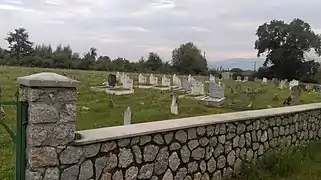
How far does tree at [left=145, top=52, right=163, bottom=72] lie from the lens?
50844mm

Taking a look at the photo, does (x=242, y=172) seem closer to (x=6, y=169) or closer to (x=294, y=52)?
(x=6, y=169)

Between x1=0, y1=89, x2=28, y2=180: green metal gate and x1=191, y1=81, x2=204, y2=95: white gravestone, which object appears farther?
x1=191, y1=81, x2=204, y2=95: white gravestone

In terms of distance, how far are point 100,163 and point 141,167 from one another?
1.84 feet

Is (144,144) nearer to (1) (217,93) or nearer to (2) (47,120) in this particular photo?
(2) (47,120)

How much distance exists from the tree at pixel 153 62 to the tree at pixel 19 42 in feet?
56.7

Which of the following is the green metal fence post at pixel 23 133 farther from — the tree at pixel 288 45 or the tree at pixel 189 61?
the tree at pixel 288 45

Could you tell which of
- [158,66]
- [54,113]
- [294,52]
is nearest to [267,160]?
[54,113]

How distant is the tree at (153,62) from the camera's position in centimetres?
5084

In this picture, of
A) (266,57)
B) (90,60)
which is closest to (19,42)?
(90,60)

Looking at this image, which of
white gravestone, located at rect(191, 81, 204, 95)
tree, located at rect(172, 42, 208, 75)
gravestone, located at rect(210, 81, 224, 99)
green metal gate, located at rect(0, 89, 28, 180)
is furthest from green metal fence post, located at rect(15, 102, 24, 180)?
tree, located at rect(172, 42, 208, 75)

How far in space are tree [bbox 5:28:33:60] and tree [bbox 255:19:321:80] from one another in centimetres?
3412

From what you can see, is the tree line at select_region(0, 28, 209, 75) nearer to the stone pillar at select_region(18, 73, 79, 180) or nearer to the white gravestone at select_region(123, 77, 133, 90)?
the white gravestone at select_region(123, 77, 133, 90)

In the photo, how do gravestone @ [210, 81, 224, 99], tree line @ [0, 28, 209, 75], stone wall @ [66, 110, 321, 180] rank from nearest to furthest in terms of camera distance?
stone wall @ [66, 110, 321, 180] → gravestone @ [210, 81, 224, 99] → tree line @ [0, 28, 209, 75]

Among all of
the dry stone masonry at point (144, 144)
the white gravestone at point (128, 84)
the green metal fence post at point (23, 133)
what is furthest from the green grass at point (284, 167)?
the white gravestone at point (128, 84)
